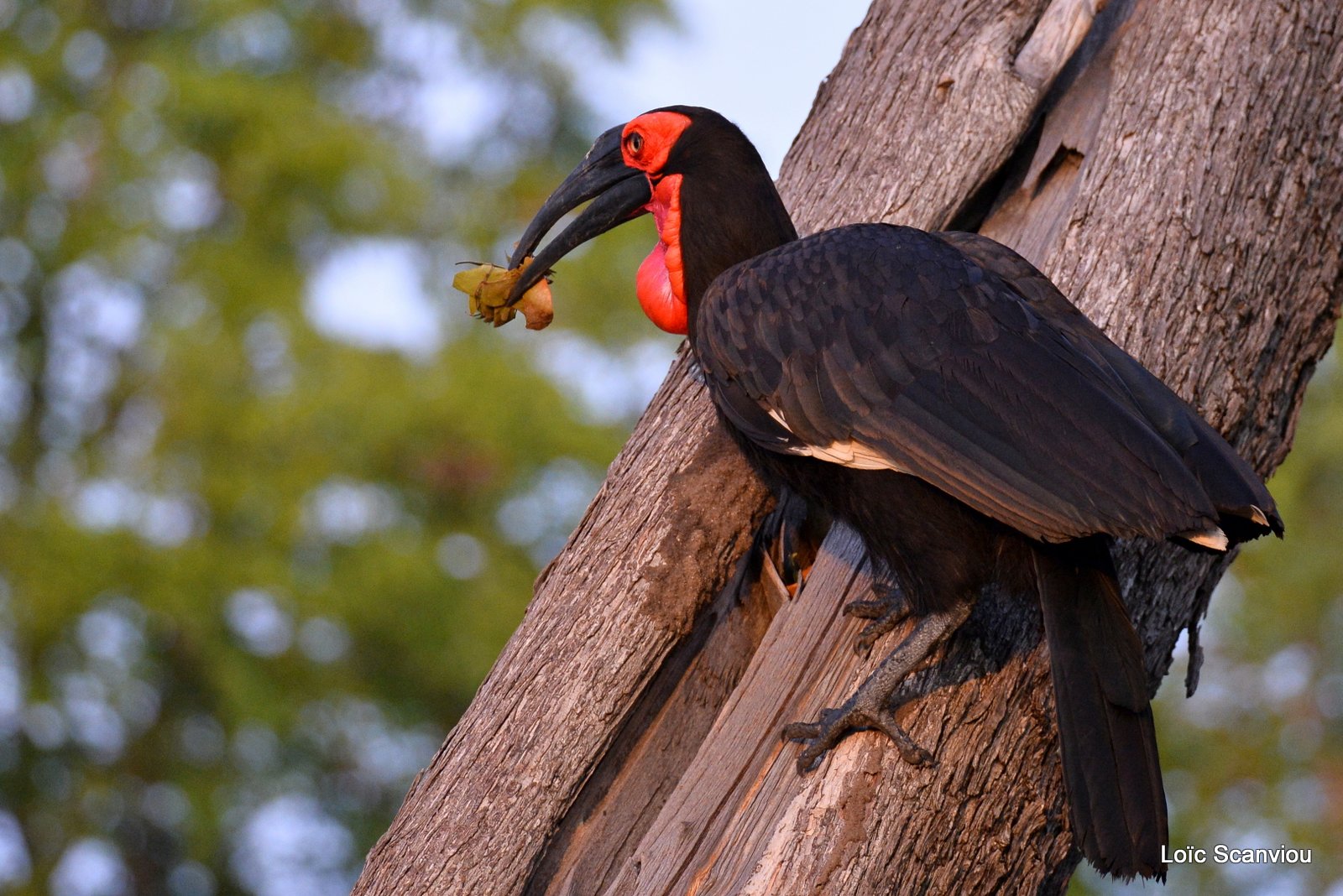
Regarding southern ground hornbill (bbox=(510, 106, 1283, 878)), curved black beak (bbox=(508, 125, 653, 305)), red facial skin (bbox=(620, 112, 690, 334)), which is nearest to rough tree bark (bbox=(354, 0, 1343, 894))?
southern ground hornbill (bbox=(510, 106, 1283, 878))

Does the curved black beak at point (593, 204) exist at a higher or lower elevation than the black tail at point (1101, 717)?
higher

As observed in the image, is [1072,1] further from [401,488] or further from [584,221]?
[401,488]

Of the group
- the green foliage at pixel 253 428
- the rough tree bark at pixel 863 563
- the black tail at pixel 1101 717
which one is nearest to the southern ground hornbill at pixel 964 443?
the black tail at pixel 1101 717

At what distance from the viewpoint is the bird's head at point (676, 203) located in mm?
2816

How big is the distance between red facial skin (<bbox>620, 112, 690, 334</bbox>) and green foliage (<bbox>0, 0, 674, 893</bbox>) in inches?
165

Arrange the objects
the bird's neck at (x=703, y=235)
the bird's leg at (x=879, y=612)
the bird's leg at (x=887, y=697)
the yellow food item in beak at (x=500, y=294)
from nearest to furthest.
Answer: the bird's leg at (x=887, y=697) < the bird's leg at (x=879, y=612) < the bird's neck at (x=703, y=235) < the yellow food item in beak at (x=500, y=294)

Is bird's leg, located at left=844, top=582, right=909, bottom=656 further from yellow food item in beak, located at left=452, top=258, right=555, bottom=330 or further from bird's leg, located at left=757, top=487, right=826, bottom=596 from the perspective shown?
yellow food item in beak, located at left=452, top=258, right=555, bottom=330

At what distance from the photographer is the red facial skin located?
2.85 meters

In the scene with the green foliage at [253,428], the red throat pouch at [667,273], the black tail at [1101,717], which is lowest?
the green foliage at [253,428]

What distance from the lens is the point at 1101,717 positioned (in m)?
2.21

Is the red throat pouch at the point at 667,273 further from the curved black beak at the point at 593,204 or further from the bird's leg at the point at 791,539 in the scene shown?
the bird's leg at the point at 791,539

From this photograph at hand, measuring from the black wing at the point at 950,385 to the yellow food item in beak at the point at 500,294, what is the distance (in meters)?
0.50

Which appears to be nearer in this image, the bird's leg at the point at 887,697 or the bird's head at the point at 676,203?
the bird's leg at the point at 887,697

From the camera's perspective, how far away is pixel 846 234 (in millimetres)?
2568
